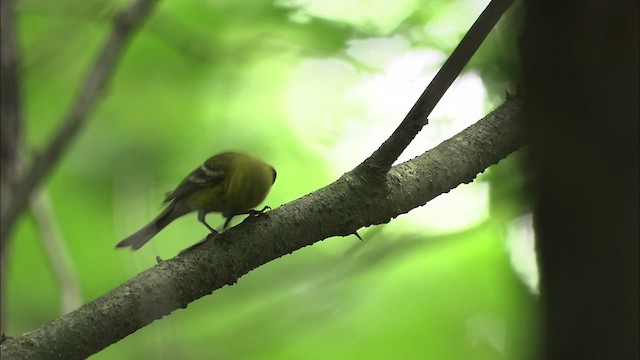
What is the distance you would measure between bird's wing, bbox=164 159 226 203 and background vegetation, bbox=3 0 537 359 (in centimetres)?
69

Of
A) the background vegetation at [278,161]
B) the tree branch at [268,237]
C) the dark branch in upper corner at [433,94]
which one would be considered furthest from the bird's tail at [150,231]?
the dark branch in upper corner at [433,94]

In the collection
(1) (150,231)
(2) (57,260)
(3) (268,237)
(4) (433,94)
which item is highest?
(4) (433,94)

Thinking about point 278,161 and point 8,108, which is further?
point 278,161

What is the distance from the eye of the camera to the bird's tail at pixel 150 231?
3.05 metres

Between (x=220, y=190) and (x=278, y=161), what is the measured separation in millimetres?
1395

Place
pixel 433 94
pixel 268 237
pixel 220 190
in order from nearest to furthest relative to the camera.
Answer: pixel 433 94, pixel 268 237, pixel 220 190

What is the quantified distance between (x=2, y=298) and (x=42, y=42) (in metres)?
2.21

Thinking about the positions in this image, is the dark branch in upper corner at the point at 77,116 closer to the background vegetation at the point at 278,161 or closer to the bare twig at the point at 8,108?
the bare twig at the point at 8,108

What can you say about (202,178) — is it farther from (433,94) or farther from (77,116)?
(433,94)

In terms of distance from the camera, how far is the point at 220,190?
292 centimetres

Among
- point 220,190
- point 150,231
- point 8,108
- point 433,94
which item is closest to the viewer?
point 433,94

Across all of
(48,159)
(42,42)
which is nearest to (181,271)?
(48,159)

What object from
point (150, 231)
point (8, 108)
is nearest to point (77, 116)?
point (150, 231)

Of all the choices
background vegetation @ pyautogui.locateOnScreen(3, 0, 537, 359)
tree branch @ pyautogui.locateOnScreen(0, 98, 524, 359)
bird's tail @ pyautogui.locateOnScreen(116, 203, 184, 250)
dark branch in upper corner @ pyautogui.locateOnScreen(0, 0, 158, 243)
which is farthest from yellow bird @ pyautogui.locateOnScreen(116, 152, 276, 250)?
background vegetation @ pyautogui.locateOnScreen(3, 0, 537, 359)
